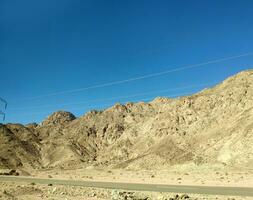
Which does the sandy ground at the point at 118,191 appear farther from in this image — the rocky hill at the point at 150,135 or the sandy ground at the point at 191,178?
the rocky hill at the point at 150,135

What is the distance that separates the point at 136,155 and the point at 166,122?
10459 millimetres

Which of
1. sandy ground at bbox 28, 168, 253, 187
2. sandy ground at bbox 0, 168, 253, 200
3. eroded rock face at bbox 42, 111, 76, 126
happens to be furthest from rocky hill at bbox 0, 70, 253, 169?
sandy ground at bbox 0, 168, 253, 200

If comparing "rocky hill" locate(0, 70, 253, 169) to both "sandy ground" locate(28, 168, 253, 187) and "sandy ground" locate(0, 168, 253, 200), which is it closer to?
"sandy ground" locate(28, 168, 253, 187)

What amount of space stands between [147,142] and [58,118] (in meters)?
58.9

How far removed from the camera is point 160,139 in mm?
97938

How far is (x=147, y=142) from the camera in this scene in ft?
336

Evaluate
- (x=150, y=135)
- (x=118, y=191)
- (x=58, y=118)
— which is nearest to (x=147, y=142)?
(x=150, y=135)

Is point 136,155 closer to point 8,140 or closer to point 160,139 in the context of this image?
point 160,139

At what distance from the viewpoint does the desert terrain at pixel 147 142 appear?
67938mm

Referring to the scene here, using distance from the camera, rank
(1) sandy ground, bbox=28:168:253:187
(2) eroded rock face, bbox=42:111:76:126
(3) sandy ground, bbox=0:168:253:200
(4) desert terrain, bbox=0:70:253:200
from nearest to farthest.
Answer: (3) sandy ground, bbox=0:168:253:200 → (1) sandy ground, bbox=28:168:253:187 → (4) desert terrain, bbox=0:70:253:200 → (2) eroded rock face, bbox=42:111:76:126

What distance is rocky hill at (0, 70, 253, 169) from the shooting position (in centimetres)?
7800

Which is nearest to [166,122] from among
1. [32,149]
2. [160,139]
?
[160,139]

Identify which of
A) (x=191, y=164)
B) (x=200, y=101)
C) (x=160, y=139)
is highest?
(x=200, y=101)

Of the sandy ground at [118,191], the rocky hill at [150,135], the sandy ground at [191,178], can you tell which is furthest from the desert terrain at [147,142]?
the sandy ground at [118,191]
